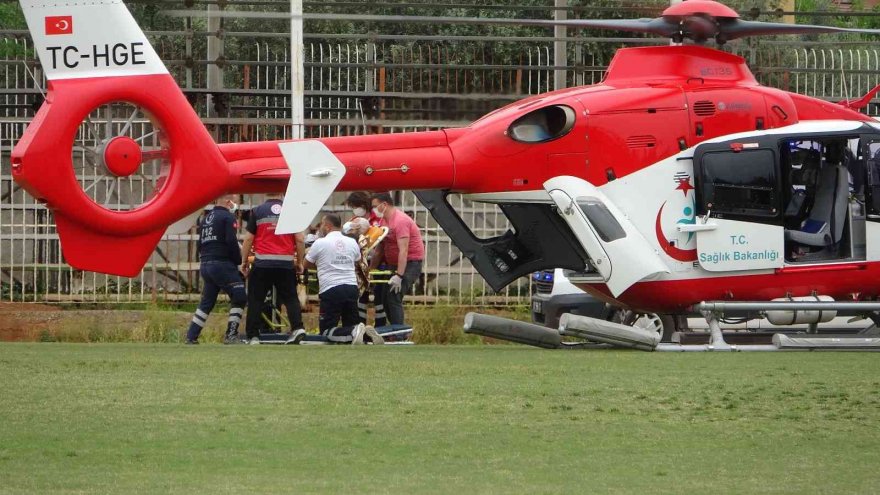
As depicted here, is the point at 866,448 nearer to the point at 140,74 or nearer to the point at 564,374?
the point at 564,374

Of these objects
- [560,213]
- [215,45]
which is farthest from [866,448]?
[215,45]

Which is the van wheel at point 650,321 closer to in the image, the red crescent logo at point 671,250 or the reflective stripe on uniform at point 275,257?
the red crescent logo at point 671,250

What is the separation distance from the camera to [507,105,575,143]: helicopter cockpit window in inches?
622

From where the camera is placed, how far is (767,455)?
857 cm

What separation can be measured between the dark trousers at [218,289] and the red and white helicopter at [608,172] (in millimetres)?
2599

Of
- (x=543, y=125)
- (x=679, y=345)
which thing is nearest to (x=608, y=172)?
(x=543, y=125)

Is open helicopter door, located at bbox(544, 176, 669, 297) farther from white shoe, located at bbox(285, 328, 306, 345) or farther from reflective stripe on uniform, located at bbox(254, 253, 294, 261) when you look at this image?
reflective stripe on uniform, located at bbox(254, 253, 294, 261)

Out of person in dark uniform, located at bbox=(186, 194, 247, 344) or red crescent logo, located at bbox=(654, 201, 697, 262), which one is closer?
red crescent logo, located at bbox=(654, 201, 697, 262)

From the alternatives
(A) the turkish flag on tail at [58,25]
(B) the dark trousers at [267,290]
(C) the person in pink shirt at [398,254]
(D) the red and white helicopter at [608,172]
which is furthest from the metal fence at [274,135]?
(A) the turkish flag on tail at [58,25]

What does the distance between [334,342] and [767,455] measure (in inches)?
405

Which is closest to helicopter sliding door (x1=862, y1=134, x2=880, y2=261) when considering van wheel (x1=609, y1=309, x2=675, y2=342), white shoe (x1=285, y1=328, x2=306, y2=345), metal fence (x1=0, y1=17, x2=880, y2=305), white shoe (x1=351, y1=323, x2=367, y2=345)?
van wheel (x1=609, y1=309, x2=675, y2=342)

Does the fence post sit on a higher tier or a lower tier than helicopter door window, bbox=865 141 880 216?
higher

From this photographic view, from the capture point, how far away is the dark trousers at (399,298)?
65.1ft

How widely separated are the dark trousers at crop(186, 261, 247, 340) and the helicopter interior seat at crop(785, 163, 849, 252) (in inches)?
256
